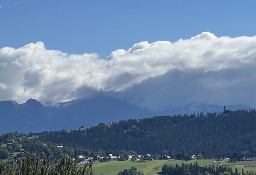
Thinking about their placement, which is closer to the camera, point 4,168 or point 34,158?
point 34,158

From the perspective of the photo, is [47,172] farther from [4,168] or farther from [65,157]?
[4,168]

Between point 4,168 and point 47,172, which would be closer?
point 47,172

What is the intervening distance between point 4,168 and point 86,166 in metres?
11.4

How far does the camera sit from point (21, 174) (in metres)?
62.1

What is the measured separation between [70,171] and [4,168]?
35.2 feet

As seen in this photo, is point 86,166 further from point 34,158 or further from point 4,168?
point 4,168

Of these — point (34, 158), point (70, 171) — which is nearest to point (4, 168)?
point (34, 158)

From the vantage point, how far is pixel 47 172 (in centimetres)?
6109

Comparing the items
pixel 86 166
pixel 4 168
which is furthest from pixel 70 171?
pixel 4 168

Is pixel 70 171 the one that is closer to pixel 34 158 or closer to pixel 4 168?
pixel 34 158

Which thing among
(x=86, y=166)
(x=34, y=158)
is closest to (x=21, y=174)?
(x=34, y=158)

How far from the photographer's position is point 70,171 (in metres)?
60.3

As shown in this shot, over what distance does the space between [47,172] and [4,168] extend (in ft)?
27.9

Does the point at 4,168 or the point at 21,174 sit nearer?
the point at 21,174
